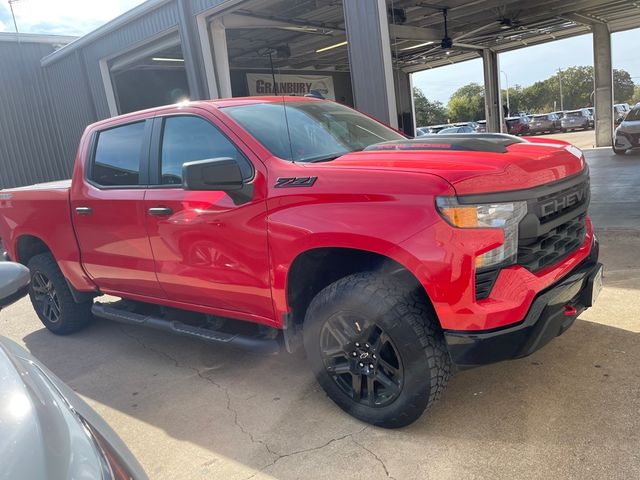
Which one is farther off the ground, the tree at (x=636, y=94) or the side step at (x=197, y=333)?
the tree at (x=636, y=94)

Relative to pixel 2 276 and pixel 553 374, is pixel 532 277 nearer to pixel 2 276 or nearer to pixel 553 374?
pixel 553 374

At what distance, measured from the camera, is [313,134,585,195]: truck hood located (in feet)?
7.99

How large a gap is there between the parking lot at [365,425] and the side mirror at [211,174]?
141 cm

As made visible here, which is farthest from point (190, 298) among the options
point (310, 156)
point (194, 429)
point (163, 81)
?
point (163, 81)

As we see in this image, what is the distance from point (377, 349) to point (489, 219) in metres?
0.90

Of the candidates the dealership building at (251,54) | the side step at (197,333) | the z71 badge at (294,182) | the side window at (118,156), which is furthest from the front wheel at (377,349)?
the dealership building at (251,54)

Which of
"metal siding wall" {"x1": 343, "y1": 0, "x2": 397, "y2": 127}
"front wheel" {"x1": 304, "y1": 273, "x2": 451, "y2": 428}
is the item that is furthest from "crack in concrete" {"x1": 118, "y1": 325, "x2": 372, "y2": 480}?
"metal siding wall" {"x1": 343, "y1": 0, "x2": 397, "y2": 127}

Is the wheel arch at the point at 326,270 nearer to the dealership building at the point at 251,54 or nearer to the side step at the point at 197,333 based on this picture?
the side step at the point at 197,333

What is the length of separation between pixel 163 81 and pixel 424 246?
60.7ft

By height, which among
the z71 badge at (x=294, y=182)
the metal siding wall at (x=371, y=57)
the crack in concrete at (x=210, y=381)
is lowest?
the crack in concrete at (x=210, y=381)

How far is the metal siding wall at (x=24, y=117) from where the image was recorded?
533 inches

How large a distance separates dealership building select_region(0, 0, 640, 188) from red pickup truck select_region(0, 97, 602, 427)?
1584 mm

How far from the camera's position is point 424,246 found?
7.96 ft

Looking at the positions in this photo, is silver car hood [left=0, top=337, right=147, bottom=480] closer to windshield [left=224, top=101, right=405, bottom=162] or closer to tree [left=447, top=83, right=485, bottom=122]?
windshield [left=224, top=101, right=405, bottom=162]
